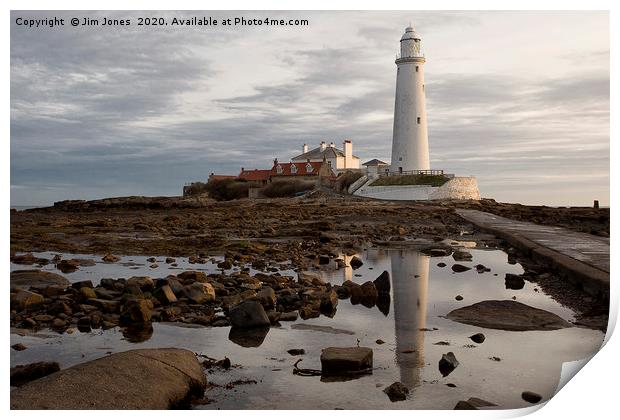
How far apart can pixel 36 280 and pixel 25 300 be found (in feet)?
5.62

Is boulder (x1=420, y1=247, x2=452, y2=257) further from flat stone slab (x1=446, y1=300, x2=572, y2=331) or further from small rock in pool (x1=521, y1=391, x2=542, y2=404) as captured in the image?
small rock in pool (x1=521, y1=391, x2=542, y2=404)

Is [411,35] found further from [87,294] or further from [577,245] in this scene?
[87,294]

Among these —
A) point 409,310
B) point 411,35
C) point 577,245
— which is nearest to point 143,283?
point 409,310

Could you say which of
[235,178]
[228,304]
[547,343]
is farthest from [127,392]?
[235,178]

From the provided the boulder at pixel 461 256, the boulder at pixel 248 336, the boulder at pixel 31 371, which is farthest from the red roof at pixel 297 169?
the boulder at pixel 31 371

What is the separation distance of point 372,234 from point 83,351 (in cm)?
1285

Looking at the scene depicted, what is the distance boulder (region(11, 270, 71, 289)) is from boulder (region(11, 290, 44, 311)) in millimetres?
998

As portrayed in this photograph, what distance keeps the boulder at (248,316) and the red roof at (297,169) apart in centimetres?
5082

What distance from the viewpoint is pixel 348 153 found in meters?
63.7

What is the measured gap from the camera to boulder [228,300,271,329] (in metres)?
6.29

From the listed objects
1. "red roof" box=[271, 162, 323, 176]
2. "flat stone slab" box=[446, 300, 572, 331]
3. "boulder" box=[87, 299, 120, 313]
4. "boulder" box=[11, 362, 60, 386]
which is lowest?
"boulder" box=[11, 362, 60, 386]

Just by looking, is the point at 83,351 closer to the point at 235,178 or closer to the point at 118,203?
the point at 118,203

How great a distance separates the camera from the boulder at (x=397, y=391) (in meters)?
4.26

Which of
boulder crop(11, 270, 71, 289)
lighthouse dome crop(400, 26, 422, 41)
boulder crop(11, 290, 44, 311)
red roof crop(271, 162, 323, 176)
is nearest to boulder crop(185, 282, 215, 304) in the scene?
boulder crop(11, 290, 44, 311)
